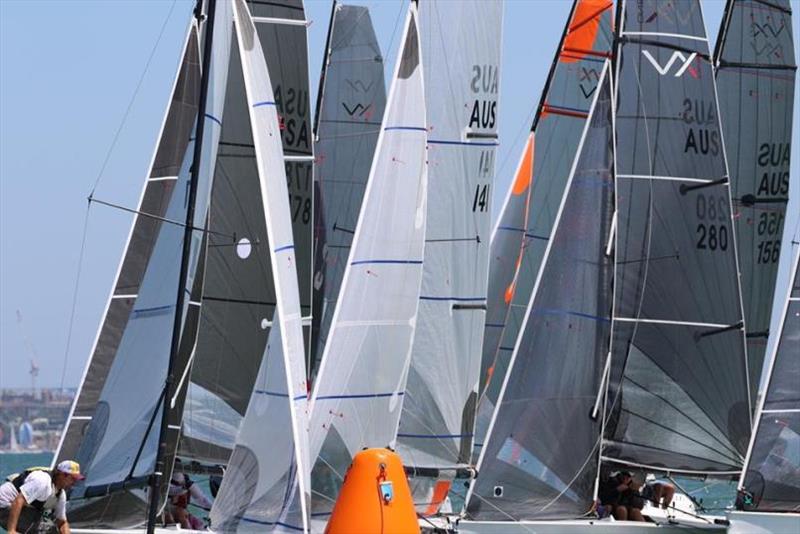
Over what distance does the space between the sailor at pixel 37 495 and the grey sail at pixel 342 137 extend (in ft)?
33.8

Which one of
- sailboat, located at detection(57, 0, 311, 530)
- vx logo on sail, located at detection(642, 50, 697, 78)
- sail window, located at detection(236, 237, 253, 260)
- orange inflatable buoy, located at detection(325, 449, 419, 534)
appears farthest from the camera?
vx logo on sail, located at detection(642, 50, 697, 78)

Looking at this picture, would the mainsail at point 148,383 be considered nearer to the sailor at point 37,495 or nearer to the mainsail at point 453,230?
the sailor at point 37,495

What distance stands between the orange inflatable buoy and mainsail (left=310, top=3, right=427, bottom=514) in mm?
3408

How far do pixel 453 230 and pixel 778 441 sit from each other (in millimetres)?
4489

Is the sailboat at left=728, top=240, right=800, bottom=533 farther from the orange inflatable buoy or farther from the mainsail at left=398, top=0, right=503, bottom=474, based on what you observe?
the orange inflatable buoy

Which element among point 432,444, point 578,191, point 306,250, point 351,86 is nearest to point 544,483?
point 432,444

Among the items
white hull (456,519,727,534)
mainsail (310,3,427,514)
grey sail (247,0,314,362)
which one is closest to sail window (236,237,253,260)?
mainsail (310,3,427,514)

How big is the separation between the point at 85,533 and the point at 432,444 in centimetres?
557

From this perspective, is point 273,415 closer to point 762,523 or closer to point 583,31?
point 762,523

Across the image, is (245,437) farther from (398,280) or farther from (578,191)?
(578,191)

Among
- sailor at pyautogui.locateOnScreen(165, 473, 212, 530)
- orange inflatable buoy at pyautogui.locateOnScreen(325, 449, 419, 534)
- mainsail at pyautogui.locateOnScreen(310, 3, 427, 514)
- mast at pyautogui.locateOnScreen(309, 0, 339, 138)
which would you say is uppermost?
mast at pyautogui.locateOnScreen(309, 0, 339, 138)

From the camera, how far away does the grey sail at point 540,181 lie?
28.3 meters

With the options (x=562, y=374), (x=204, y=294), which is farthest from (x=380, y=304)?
(x=562, y=374)

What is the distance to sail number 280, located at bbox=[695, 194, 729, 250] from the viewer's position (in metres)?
25.7
